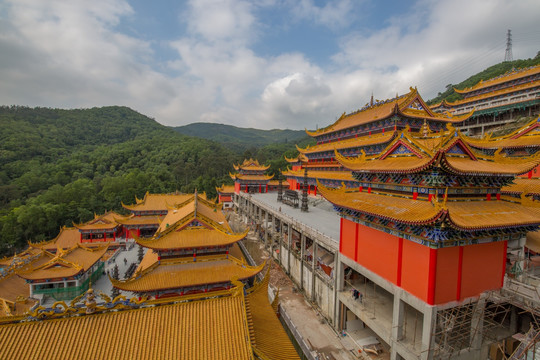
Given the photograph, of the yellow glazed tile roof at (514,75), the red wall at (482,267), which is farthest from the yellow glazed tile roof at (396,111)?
the yellow glazed tile roof at (514,75)

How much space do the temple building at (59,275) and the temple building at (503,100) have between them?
51426 millimetres

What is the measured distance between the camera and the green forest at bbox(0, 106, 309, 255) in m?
42.4

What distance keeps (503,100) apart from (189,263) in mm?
56017

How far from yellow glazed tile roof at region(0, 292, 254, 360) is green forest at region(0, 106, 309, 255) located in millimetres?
44881

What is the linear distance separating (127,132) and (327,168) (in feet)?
493

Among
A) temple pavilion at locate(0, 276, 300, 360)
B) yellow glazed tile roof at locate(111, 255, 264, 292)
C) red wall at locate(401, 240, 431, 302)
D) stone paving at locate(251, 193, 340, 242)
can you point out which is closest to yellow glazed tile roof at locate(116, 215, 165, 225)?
stone paving at locate(251, 193, 340, 242)

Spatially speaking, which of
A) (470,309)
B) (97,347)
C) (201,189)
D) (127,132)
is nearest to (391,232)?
(470,309)

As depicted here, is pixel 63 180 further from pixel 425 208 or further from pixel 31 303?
pixel 425 208

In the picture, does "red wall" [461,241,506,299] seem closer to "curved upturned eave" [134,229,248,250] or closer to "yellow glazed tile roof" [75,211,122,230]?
"curved upturned eave" [134,229,248,250]

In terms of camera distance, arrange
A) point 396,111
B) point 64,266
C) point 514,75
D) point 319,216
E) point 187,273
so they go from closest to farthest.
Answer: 1. point 187,273
2. point 64,266
3. point 396,111
4. point 319,216
5. point 514,75

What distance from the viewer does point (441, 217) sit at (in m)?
8.75

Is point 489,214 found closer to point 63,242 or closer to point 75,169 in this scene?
point 63,242

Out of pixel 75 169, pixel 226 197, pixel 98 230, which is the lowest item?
pixel 98 230

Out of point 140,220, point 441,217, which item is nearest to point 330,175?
point 441,217
